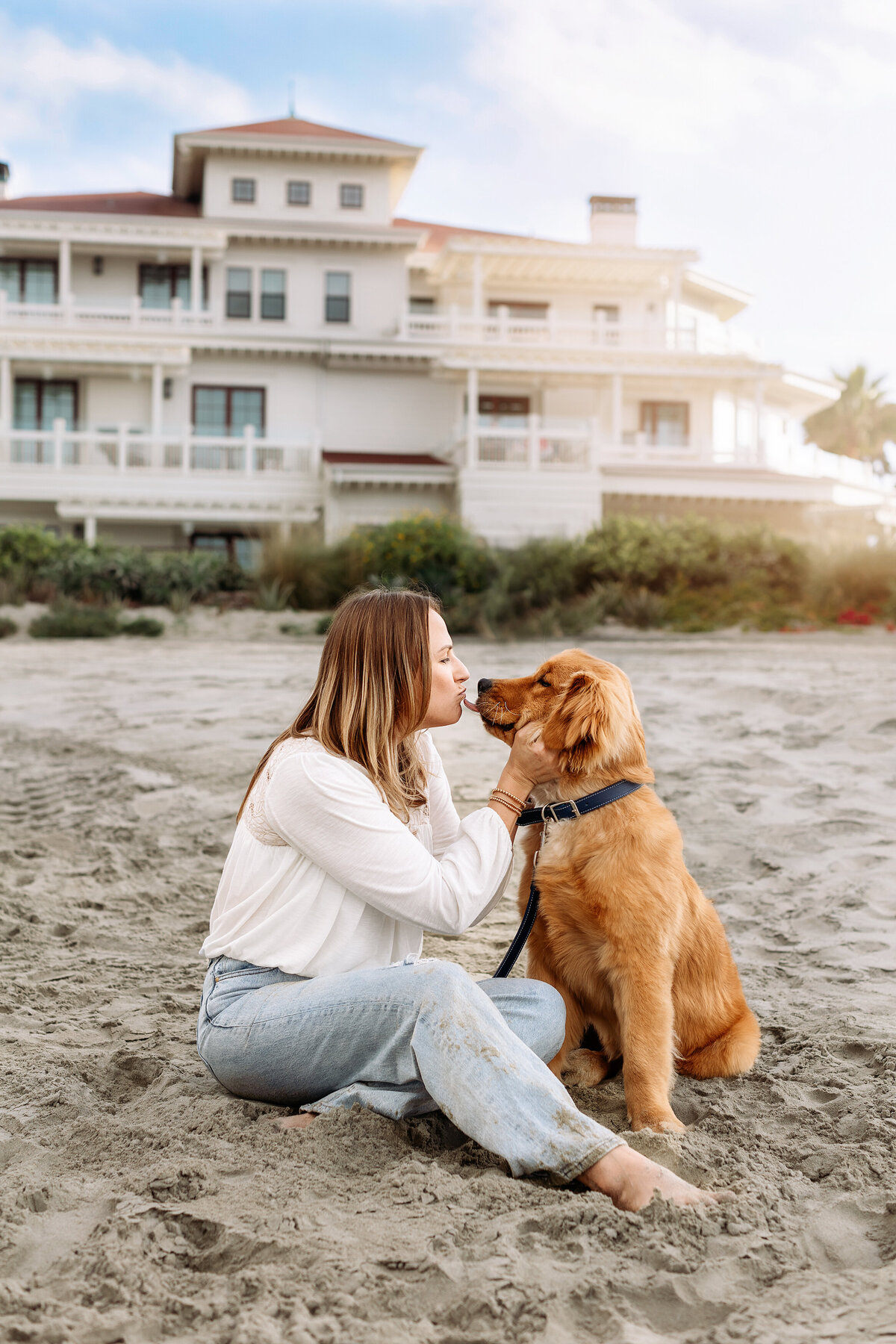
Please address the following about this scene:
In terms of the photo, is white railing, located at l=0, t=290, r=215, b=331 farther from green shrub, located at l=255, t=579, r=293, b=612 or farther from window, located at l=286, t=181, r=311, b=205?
green shrub, located at l=255, t=579, r=293, b=612

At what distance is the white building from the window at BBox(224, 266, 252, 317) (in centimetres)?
6

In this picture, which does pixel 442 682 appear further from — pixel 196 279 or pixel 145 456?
pixel 196 279

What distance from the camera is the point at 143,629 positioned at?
16.1 meters

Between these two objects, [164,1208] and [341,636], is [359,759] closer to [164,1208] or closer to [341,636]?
[341,636]

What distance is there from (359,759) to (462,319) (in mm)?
27776

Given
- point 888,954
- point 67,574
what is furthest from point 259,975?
point 67,574

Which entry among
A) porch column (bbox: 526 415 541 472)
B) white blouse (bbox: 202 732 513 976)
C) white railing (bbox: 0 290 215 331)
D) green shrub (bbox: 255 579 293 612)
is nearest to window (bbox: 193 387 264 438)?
white railing (bbox: 0 290 215 331)

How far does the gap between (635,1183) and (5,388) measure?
29466 millimetres

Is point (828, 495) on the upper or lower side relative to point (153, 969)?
upper

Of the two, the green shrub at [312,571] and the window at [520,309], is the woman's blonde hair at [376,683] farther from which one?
the window at [520,309]

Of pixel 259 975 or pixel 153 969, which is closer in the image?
pixel 259 975

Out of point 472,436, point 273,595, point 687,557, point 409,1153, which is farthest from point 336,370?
point 409,1153

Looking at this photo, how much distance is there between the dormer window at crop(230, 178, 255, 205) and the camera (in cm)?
3039

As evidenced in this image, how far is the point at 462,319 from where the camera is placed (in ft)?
95.9
